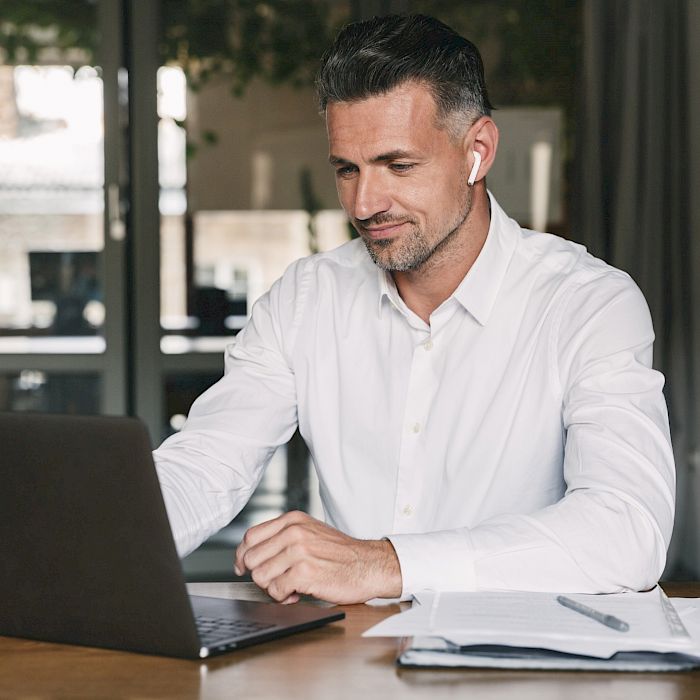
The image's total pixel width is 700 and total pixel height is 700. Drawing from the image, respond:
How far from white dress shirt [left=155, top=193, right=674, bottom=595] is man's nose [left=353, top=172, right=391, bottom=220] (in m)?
0.21

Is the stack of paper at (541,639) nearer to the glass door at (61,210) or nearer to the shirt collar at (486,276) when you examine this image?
the shirt collar at (486,276)

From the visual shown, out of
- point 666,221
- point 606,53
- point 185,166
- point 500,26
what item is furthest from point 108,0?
point 666,221

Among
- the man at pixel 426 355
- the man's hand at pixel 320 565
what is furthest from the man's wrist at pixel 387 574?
the man at pixel 426 355

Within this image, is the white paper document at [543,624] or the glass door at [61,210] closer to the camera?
the white paper document at [543,624]

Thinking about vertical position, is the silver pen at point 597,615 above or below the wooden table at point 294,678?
above

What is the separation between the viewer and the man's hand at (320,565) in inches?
53.3

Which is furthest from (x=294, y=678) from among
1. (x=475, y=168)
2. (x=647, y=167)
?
(x=647, y=167)

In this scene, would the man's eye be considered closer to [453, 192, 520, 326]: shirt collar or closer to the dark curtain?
[453, 192, 520, 326]: shirt collar

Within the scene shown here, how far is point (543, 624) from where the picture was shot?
115cm

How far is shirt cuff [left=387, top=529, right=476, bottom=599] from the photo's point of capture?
4.53 ft

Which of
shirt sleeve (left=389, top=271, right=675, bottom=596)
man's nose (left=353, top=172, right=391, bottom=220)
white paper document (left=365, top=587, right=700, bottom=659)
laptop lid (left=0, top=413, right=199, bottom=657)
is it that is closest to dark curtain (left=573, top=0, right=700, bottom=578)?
shirt sleeve (left=389, top=271, right=675, bottom=596)

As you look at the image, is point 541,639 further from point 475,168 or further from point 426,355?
point 475,168

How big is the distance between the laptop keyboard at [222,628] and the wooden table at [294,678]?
2 centimetres

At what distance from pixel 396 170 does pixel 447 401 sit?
0.38 m
